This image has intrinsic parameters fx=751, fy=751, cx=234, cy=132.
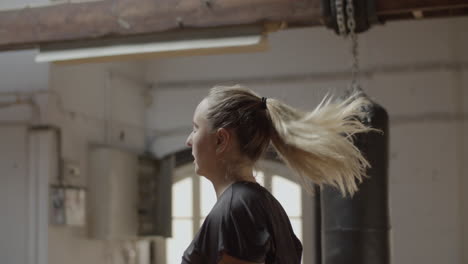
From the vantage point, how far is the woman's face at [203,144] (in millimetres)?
1786

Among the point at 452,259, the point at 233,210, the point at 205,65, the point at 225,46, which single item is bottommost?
the point at 452,259

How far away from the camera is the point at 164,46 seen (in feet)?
15.2

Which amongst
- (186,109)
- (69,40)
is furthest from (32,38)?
(186,109)

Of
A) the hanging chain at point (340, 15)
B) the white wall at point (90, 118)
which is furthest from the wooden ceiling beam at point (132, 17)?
the white wall at point (90, 118)

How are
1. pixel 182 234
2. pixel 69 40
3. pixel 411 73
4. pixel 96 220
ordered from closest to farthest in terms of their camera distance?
1. pixel 69 40
2. pixel 96 220
3. pixel 411 73
4. pixel 182 234

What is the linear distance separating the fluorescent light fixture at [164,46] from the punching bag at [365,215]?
2.81ft

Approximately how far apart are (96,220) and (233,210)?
18.6ft

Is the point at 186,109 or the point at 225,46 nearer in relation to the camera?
the point at 225,46

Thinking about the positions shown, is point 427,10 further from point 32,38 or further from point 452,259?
point 452,259

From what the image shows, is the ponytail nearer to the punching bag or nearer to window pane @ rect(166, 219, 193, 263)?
the punching bag

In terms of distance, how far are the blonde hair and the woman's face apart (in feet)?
0.07

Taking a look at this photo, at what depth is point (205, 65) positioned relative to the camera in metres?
8.32

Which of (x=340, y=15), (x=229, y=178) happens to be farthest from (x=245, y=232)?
(x=340, y=15)

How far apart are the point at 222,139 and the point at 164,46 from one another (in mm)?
2933
